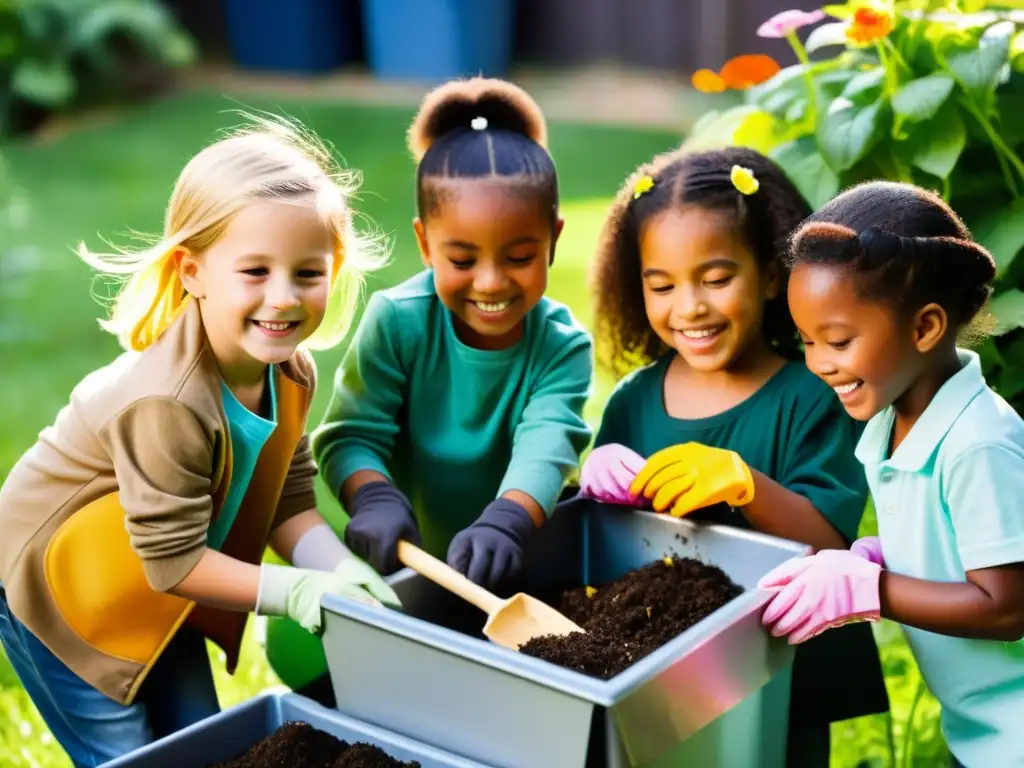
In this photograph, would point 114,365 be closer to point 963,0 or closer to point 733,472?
point 733,472

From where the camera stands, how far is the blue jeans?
1636 mm

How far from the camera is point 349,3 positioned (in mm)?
6879

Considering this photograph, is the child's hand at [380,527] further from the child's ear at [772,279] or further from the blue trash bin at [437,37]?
the blue trash bin at [437,37]

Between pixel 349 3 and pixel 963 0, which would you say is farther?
pixel 349 3

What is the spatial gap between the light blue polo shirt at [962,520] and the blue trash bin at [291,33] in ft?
18.7

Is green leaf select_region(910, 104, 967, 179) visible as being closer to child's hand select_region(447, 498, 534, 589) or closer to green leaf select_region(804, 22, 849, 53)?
green leaf select_region(804, 22, 849, 53)

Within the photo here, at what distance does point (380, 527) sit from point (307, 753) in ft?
1.04

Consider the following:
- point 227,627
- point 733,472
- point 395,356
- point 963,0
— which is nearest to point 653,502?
point 733,472

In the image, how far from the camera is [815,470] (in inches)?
67.9

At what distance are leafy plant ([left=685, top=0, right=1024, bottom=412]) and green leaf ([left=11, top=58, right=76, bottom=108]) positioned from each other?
468 cm

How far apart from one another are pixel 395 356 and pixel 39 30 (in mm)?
4939

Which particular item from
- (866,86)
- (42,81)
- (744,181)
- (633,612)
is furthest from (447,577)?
(42,81)

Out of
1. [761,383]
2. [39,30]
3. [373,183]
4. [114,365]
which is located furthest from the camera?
[39,30]

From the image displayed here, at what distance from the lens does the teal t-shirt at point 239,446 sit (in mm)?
1559
